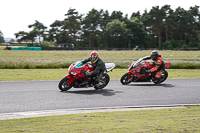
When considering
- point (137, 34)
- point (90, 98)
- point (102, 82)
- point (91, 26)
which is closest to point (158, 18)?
point (137, 34)

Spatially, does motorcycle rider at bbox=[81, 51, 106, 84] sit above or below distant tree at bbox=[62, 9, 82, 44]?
below

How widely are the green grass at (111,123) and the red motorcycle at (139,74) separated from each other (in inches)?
239

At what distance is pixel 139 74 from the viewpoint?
13.1 m

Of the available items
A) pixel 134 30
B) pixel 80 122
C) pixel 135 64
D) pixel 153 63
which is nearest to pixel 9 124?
pixel 80 122

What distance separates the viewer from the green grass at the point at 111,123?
507cm

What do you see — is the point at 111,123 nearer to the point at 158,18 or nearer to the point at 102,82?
the point at 102,82

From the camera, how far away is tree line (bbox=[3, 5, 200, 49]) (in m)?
95.1

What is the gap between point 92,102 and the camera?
28.6 feet

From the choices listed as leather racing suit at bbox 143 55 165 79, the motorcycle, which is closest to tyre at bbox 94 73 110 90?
the motorcycle

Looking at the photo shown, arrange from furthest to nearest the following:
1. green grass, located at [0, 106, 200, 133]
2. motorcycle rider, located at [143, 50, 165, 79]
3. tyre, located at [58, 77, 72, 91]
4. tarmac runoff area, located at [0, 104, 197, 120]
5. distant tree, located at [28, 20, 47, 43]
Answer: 1. distant tree, located at [28, 20, 47, 43]
2. motorcycle rider, located at [143, 50, 165, 79]
3. tyre, located at [58, 77, 72, 91]
4. tarmac runoff area, located at [0, 104, 197, 120]
5. green grass, located at [0, 106, 200, 133]

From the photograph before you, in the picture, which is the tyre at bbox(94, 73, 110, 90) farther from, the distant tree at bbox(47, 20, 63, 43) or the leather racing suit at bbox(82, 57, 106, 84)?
the distant tree at bbox(47, 20, 63, 43)

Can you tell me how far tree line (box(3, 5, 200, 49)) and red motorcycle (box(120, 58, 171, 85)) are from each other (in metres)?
82.1

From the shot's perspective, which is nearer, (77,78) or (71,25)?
(77,78)

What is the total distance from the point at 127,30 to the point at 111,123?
94406 mm
